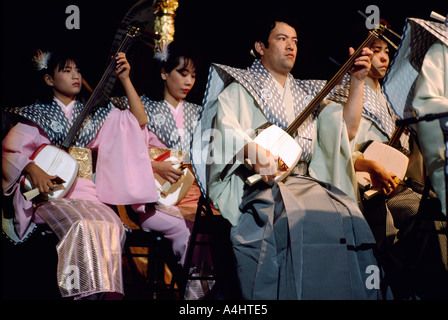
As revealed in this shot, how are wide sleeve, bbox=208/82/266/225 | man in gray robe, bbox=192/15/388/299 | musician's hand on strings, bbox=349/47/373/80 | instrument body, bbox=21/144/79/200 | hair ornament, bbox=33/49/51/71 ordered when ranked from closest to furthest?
man in gray robe, bbox=192/15/388/299 < wide sleeve, bbox=208/82/266/225 < instrument body, bbox=21/144/79/200 < musician's hand on strings, bbox=349/47/373/80 < hair ornament, bbox=33/49/51/71

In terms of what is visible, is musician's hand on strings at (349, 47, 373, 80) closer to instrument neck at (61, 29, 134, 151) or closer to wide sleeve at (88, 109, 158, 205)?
wide sleeve at (88, 109, 158, 205)

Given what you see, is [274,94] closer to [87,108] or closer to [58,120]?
[87,108]

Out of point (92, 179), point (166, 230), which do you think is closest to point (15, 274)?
point (92, 179)

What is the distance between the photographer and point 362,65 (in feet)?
9.59

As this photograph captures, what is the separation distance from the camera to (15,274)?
3229mm

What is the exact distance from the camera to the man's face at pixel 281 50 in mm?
3039

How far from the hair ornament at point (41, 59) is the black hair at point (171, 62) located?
0.72 meters

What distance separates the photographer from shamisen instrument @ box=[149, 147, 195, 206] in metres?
3.10

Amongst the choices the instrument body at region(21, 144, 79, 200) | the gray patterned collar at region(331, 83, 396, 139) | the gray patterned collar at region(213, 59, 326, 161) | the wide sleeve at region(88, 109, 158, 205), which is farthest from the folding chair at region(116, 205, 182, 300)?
the gray patterned collar at region(331, 83, 396, 139)

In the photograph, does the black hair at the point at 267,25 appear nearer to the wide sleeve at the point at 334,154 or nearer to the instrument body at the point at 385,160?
the wide sleeve at the point at 334,154

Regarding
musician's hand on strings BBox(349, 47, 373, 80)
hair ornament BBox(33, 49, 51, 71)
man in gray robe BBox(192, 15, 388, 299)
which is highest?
hair ornament BBox(33, 49, 51, 71)

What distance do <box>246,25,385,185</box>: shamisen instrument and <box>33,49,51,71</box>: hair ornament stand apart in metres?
1.49

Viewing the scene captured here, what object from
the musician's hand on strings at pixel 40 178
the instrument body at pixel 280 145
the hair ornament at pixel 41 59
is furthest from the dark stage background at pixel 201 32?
the instrument body at pixel 280 145
